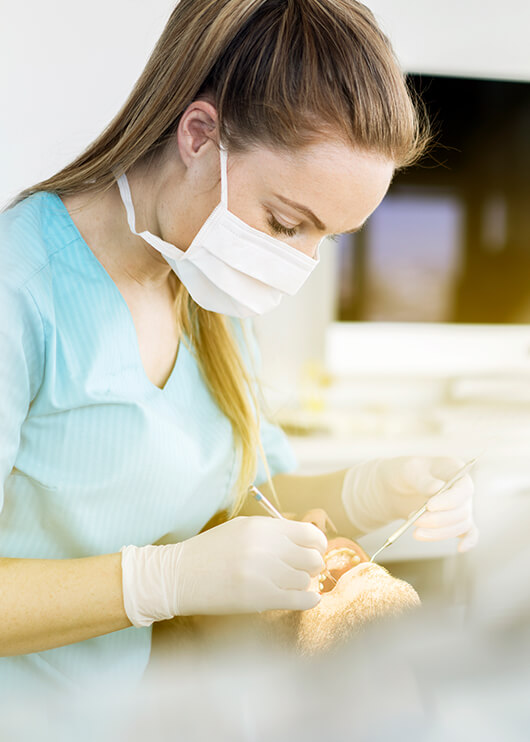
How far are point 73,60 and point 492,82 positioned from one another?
1209mm

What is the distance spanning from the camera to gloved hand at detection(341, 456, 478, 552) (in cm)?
89

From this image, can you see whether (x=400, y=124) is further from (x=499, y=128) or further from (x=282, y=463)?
(x=499, y=128)

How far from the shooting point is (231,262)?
0.79 metres

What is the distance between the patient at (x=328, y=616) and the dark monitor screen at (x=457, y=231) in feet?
3.74

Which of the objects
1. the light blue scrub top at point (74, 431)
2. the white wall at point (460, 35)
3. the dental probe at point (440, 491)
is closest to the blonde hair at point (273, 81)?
the light blue scrub top at point (74, 431)

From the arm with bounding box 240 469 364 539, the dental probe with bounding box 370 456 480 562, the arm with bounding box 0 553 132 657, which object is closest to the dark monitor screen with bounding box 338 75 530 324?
the arm with bounding box 240 469 364 539

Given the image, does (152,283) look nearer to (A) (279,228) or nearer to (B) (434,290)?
(A) (279,228)

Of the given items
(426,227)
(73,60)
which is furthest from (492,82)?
(73,60)

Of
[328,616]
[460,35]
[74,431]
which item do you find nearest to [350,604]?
[328,616]

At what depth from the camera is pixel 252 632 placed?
0.81 metres

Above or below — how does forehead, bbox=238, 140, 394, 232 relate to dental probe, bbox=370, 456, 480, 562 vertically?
above

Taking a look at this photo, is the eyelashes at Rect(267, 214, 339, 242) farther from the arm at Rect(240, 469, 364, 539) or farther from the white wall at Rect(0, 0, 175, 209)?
the white wall at Rect(0, 0, 175, 209)

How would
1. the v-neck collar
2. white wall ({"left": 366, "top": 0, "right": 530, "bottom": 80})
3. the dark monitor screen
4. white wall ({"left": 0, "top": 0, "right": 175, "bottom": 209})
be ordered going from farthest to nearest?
the dark monitor screen
white wall ({"left": 366, "top": 0, "right": 530, "bottom": 80})
white wall ({"left": 0, "top": 0, "right": 175, "bottom": 209})
the v-neck collar

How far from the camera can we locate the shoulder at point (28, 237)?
70 centimetres
